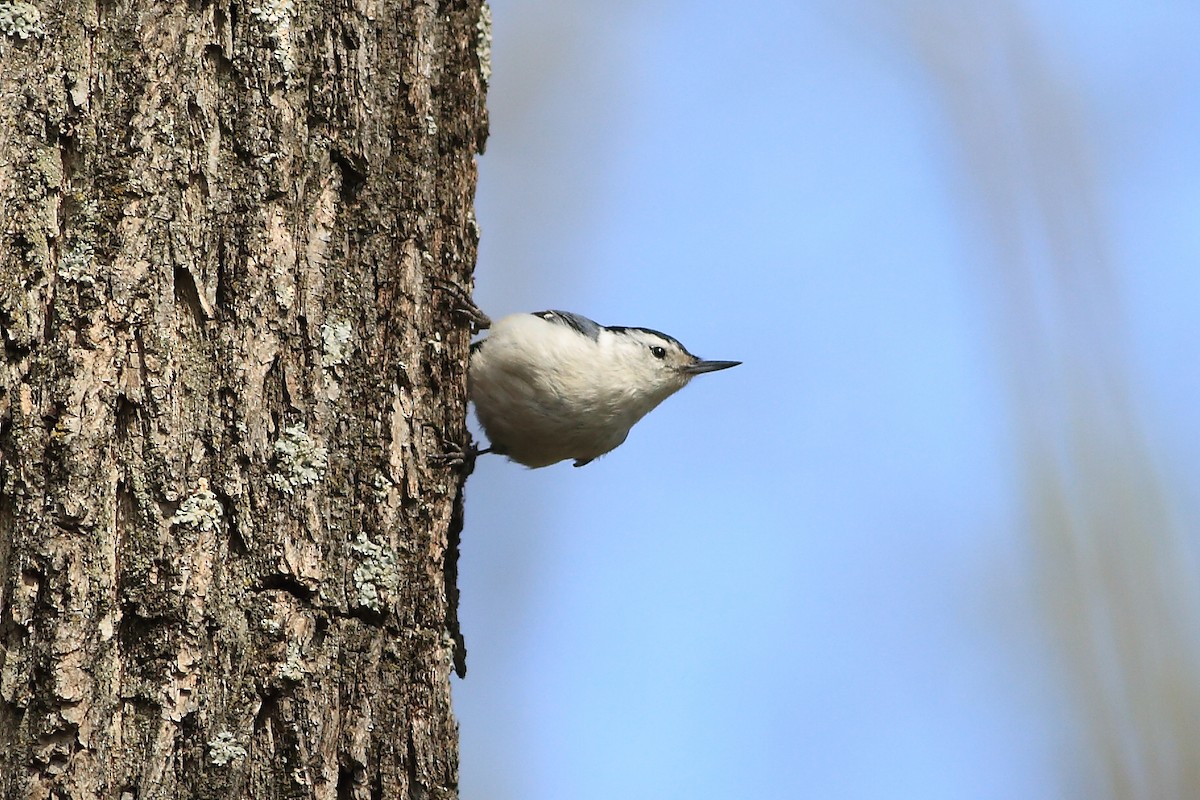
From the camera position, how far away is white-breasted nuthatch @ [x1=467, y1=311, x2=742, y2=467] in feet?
10.1

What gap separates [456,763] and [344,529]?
1.56 feet

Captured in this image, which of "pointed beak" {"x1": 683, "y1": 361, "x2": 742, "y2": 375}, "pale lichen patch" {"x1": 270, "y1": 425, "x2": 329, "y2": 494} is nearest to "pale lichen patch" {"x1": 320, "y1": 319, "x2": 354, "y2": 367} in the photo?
"pale lichen patch" {"x1": 270, "y1": 425, "x2": 329, "y2": 494}

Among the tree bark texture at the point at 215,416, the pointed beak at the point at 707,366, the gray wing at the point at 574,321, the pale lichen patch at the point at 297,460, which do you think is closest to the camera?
the tree bark texture at the point at 215,416

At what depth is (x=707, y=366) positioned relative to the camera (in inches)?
153

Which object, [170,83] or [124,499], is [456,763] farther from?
[170,83]

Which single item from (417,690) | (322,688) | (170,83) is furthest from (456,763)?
(170,83)

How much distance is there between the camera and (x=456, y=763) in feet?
6.50

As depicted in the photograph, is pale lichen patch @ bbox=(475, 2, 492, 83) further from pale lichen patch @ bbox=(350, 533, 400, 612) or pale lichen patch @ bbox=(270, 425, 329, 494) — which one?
pale lichen patch @ bbox=(350, 533, 400, 612)

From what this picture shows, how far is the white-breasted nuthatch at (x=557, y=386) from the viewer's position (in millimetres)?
3072

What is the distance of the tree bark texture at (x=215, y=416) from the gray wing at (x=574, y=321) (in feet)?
4.22

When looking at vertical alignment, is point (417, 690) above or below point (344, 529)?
below

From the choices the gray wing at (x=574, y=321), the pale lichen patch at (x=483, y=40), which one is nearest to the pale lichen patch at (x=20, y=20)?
the pale lichen patch at (x=483, y=40)

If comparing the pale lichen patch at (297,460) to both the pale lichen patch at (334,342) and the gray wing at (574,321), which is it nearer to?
the pale lichen patch at (334,342)

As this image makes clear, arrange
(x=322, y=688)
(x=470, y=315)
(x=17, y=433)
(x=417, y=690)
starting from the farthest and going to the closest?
1. (x=470, y=315)
2. (x=417, y=690)
3. (x=322, y=688)
4. (x=17, y=433)
